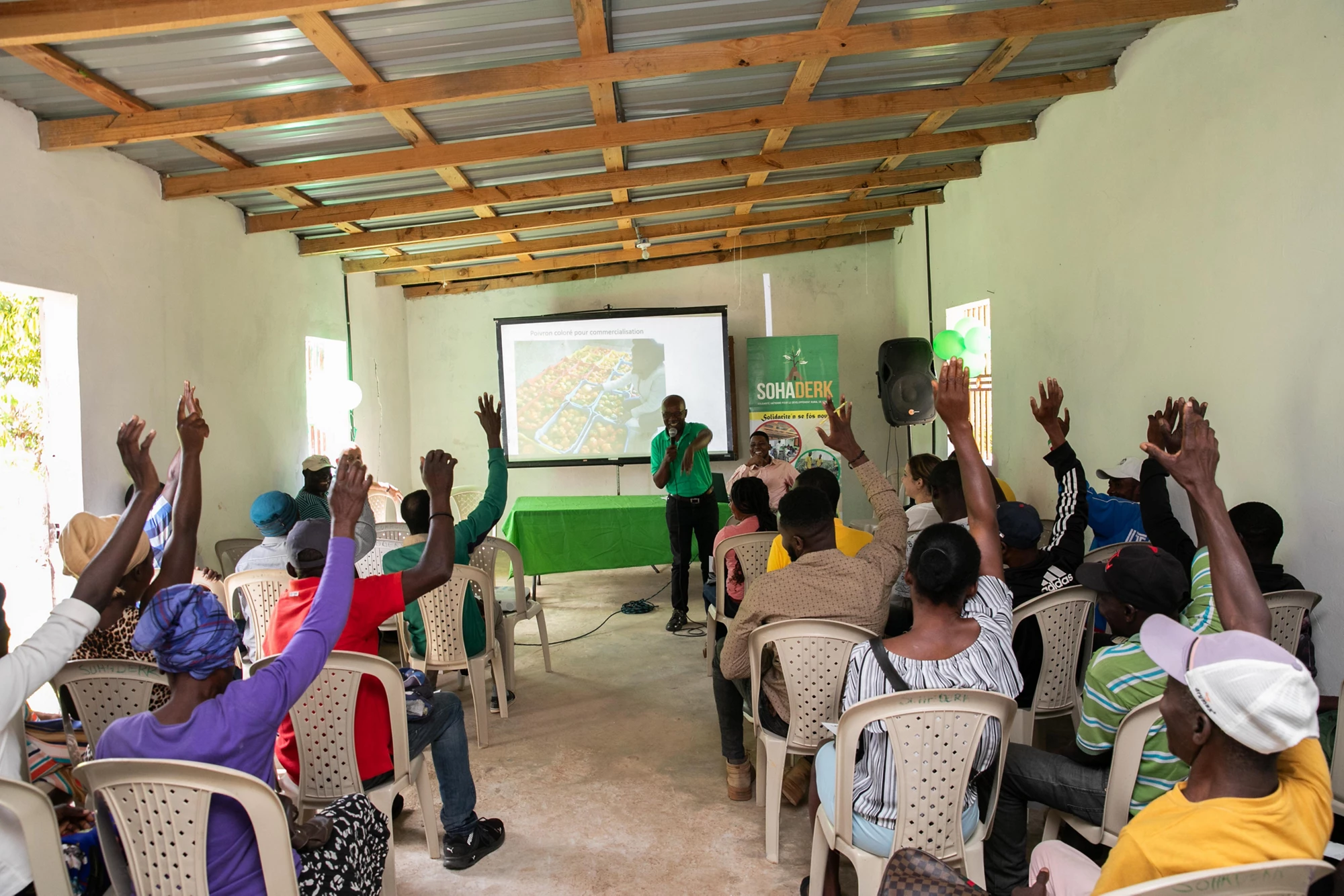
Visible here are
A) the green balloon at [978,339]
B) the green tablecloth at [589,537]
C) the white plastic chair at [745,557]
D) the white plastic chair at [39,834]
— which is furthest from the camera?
the green balloon at [978,339]

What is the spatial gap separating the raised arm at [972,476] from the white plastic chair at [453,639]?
2269mm

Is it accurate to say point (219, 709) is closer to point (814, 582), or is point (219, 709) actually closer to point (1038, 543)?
point (814, 582)

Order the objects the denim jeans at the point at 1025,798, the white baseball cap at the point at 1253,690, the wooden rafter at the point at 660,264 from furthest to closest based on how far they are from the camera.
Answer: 1. the wooden rafter at the point at 660,264
2. the denim jeans at the point at 1025,798
3. the white baseball cap at the point at 1253,690

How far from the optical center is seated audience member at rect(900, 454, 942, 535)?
4113 millimetres

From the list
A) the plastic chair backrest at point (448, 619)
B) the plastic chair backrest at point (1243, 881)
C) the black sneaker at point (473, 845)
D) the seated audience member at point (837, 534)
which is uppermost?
the seated audience member at point (837, 534)

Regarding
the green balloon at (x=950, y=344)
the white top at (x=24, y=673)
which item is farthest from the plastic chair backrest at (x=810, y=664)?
the green balloon at (x=950, y=344)

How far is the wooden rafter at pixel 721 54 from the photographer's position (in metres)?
3.84

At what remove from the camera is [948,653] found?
222 cm

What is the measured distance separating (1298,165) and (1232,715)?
9.87ft

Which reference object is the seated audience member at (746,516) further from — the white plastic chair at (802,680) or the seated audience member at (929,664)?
the seated audience member at (929,664)

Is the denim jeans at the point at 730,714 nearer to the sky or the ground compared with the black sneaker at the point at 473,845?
nearer to the sky

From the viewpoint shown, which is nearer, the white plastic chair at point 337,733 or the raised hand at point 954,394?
the white plastic chair at point 337,733

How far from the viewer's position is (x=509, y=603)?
4.89m

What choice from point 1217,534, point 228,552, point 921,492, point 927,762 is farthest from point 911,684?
point 228,552
